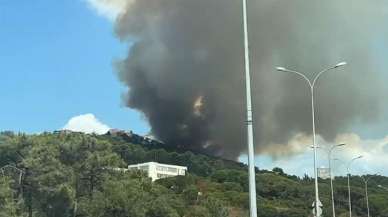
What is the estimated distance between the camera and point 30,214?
88438 millimetres

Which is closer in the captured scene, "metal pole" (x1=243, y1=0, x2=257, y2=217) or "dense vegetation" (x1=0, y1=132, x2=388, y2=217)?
"metal pole" (x1=243, y1=0, x2=257, y2=217)

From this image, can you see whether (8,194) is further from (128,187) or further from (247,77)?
(247,77)

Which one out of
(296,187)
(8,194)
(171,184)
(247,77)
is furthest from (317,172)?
(296,187)

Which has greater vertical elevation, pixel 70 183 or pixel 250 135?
pixel 70 183

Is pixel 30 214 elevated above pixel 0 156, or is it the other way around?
pixel 0 156

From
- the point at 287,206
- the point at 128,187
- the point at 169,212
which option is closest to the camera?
the point at 128,187

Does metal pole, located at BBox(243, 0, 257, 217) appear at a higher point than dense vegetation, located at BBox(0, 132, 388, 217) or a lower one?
lower

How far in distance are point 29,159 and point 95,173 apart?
9095 mm

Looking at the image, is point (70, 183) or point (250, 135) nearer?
point (250, 135)

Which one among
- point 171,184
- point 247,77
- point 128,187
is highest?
point 171,184

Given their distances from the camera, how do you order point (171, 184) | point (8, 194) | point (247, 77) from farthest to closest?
point (171, 184)
point (8, 194)
point (247, 77)

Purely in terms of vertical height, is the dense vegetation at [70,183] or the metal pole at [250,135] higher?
the dense vegetation at [70,183]

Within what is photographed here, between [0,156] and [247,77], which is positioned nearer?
[247,77]

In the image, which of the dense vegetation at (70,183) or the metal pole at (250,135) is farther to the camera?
the dense vegetation at (70,183)
